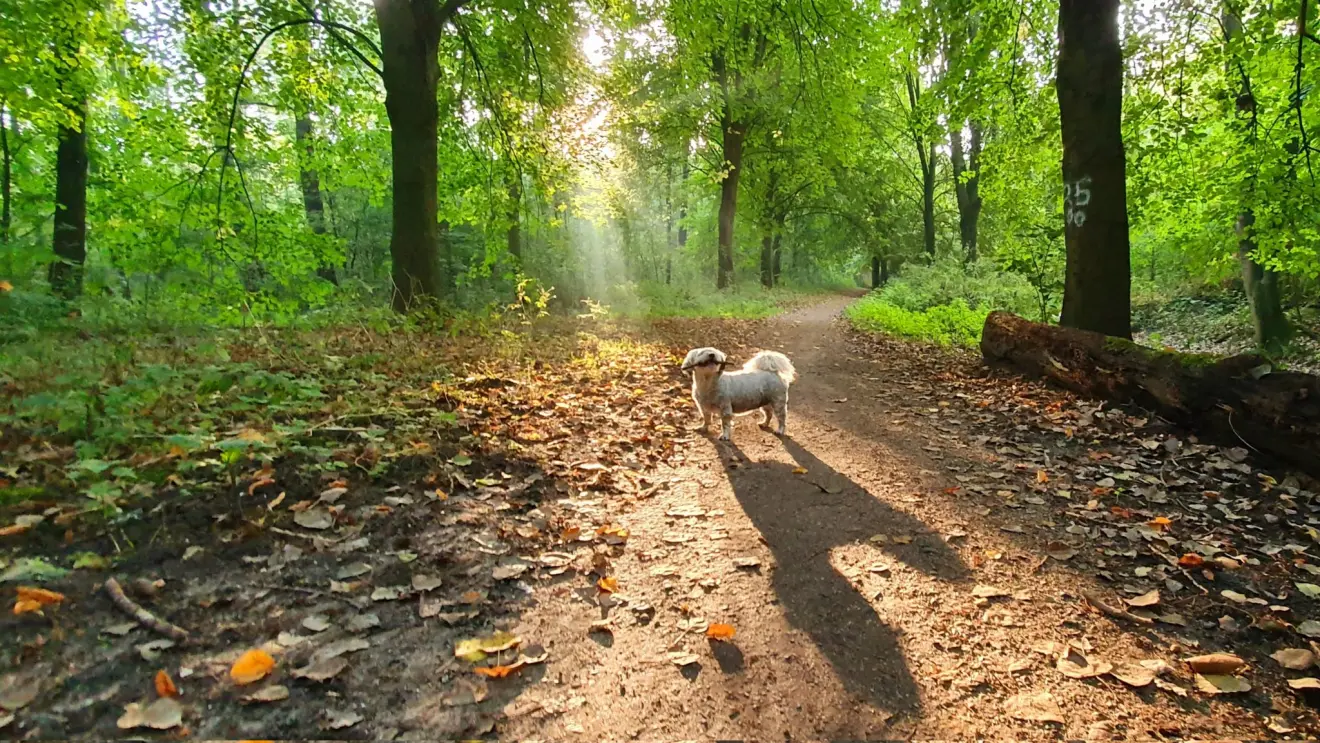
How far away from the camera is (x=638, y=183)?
26328 millimetres

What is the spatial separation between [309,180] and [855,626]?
18336 mm

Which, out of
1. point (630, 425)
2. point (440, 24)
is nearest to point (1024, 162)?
point (630, 425)

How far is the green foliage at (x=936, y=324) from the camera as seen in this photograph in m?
12.0

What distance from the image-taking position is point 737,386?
19.4 feet

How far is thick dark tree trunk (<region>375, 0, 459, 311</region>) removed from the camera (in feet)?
25.6

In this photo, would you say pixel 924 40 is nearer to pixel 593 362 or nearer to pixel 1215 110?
pixel 1215 110

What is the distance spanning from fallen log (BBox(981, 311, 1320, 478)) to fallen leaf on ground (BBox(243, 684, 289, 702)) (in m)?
6.55

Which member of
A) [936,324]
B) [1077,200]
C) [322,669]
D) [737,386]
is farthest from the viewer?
[936,324]

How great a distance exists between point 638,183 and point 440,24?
61.4 feet

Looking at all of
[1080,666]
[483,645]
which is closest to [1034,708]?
[1080,666]

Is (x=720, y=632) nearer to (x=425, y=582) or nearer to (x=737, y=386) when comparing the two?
(x=425, y=582)

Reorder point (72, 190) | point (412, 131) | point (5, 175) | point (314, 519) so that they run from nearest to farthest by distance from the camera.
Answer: point (314, 519) → point (412, 131) → point (72, 190) → point (5, 175)

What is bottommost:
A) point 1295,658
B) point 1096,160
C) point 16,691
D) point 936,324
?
point 1295,658

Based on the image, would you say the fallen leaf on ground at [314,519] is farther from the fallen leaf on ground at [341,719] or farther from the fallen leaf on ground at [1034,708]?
the fallen leaf on ground at [1034,708]
